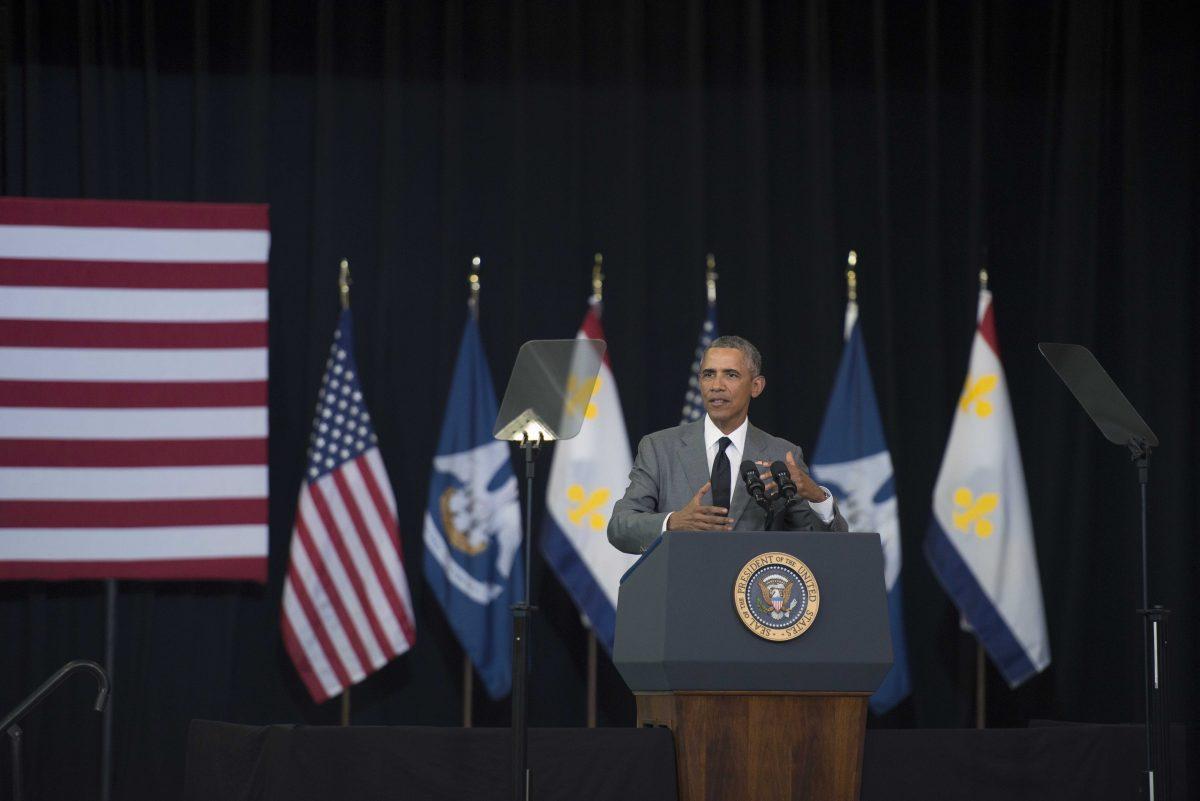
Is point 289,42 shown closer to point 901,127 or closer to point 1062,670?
point 901,127

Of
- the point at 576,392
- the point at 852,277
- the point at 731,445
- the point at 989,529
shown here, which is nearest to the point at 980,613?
the point at 989,529

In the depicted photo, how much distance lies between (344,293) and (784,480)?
3.55 metres

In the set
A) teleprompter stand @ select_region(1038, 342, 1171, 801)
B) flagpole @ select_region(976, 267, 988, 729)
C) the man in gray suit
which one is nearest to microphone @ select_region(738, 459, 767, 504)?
the man in gray suit

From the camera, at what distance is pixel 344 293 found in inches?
254

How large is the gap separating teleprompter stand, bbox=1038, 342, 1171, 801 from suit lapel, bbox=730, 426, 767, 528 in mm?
1003

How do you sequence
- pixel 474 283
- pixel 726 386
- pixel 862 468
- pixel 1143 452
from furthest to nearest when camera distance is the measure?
pixel 474 283 < pixel 862 468 < pixel 1143 452 < pixel 726 386

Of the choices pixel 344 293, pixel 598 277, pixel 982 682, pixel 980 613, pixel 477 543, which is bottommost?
pixel 982 682

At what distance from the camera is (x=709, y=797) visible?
3.29m

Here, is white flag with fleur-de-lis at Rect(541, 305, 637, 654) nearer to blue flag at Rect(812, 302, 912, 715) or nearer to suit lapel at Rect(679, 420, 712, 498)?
blue flag at Rect(812, 302, 912, 715)

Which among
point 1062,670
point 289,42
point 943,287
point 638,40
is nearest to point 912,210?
point 943,287

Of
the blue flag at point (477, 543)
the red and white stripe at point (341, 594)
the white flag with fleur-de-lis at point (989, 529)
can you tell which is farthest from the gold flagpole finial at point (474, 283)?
the white flag with fleur-de-lis at point (989, 529)

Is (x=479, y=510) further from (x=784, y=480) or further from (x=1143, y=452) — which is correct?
(x=784, y=480)

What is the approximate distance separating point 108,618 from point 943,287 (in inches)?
168

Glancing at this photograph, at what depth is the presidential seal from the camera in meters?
3.29
